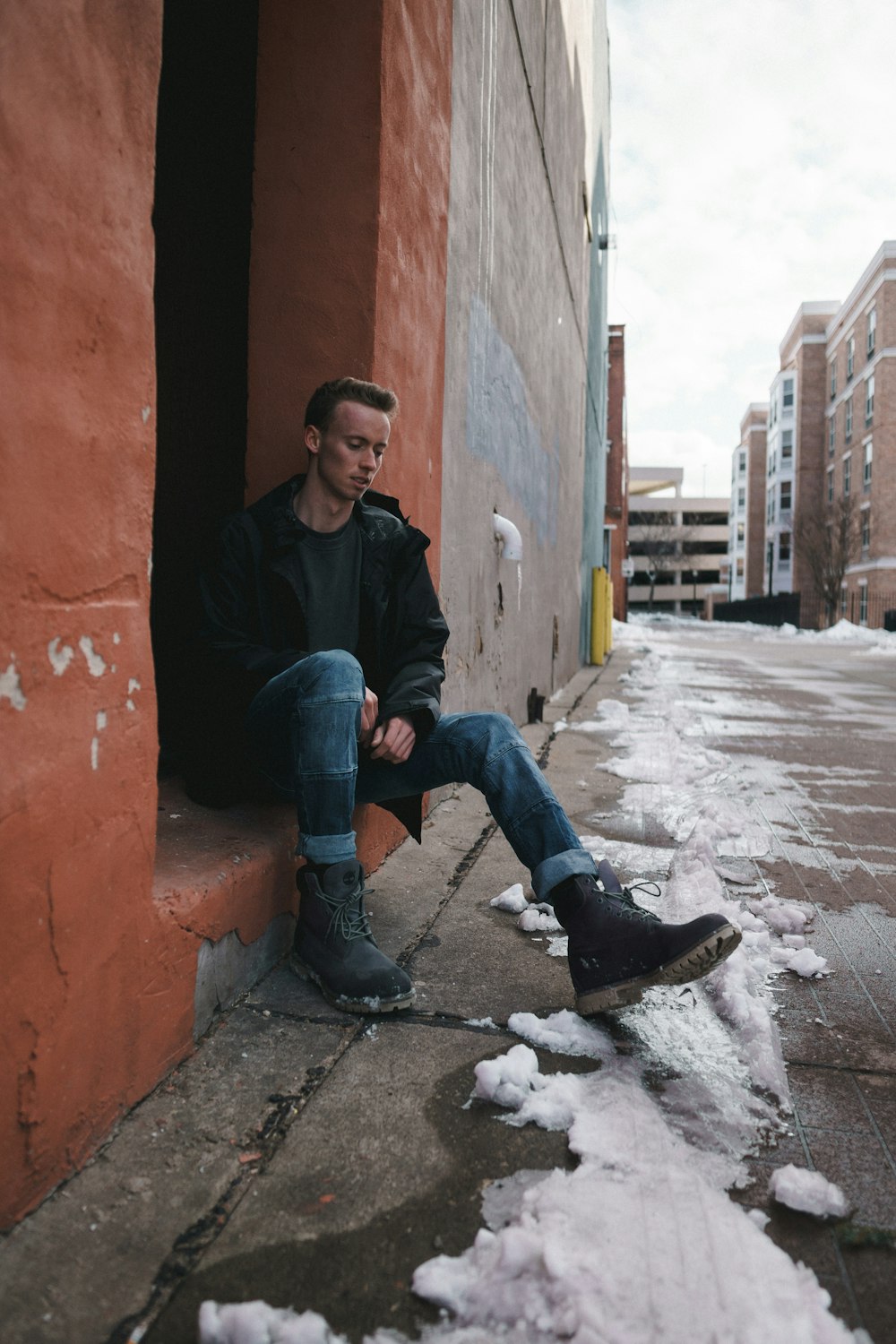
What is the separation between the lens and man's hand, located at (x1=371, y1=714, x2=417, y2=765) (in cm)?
225

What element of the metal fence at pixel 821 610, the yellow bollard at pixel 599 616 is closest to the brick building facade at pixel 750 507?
the metal fence at pixel 821 610

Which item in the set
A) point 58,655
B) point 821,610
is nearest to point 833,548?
point 821,610

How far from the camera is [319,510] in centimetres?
247

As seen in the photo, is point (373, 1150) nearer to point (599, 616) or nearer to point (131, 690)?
point (131, 690)

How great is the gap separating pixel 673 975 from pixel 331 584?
4.24 ft

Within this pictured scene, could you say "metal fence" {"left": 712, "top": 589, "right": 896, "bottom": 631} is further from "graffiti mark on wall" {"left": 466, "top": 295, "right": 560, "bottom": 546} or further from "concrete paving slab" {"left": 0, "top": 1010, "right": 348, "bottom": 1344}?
"concrete paving slab" {"left": 0, "top": 1010, "right": 348, "bottom": 1344}

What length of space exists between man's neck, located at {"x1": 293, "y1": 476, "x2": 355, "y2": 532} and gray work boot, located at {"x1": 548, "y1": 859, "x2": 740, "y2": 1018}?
114 centimetres

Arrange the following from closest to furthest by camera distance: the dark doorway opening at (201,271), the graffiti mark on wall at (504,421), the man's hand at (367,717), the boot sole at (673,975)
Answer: the boot sole at (673,975) → the man's hand at (367,717) → the dark doorway opening at (201,271) → the graffiti mark on wall at (504,421)

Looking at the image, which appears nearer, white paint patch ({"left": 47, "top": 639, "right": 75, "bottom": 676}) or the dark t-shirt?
white paint patch ({"left": 47, "top": 639, "right": 75, "bottom": 676})

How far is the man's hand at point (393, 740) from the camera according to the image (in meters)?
2.25

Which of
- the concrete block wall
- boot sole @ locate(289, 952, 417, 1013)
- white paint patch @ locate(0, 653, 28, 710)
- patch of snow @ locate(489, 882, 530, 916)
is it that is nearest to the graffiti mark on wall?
the concrete block wall

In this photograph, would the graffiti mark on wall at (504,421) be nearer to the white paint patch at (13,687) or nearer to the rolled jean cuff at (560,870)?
the rolled jean cuff at (560,870)

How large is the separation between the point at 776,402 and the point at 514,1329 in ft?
185

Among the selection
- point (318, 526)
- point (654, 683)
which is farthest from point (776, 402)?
point (318, 526)
